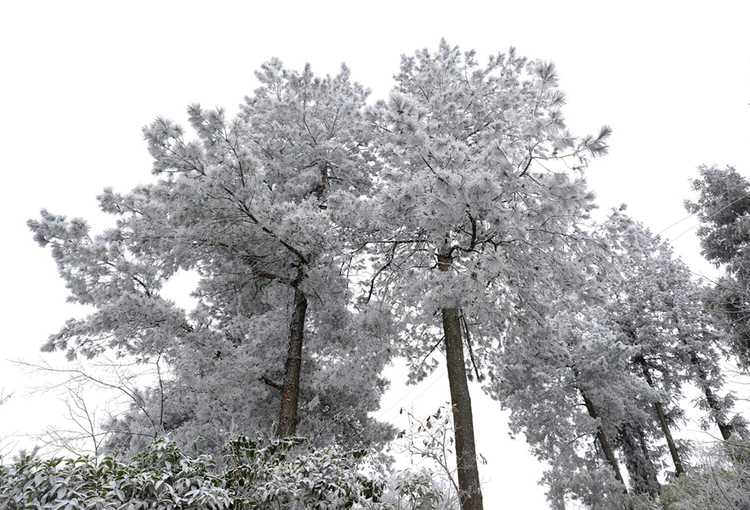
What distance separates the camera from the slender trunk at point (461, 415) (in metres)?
5.58

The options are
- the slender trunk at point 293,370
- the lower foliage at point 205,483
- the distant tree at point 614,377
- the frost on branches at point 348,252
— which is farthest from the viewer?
the distant tree at point 614,377

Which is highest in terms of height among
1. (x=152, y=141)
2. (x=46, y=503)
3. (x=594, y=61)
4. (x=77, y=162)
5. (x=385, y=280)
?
(x=594, y=61)

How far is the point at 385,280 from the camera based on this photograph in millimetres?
8016

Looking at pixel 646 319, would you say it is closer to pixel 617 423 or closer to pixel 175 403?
pixel 617 423

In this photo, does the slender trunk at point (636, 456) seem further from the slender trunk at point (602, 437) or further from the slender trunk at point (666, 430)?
the slender trunk at point (602, 437)

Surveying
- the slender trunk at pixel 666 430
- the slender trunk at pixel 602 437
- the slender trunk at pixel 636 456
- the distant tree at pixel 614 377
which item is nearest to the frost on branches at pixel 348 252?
the distant tree at pixel 614 377

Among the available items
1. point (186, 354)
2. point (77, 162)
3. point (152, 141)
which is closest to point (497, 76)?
point (152, 141)

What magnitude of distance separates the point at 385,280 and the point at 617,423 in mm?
8976

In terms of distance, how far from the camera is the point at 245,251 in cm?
762

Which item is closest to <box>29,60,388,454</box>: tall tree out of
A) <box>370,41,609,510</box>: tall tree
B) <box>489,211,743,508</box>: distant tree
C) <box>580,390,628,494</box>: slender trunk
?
<box>370,41,609,510</box>: tall tree

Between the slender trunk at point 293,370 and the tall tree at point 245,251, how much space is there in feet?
0.07

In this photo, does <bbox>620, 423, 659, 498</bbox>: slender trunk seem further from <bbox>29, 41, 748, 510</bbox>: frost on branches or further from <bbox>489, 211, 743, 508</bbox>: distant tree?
<bbox>29, 41, 748, 510</bbox>: frost on branches

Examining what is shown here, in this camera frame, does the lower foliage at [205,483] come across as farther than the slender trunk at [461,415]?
No

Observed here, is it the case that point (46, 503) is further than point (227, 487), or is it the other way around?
point (227, 487)
